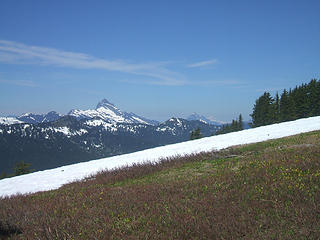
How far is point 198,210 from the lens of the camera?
20.7 ft

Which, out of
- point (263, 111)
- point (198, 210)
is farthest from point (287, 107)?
point (198, 210)

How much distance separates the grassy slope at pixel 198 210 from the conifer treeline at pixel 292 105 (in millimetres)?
62207

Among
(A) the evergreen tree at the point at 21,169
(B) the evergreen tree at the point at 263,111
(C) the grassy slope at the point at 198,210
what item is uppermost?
(B) the evergreen tree at the point at 263,111

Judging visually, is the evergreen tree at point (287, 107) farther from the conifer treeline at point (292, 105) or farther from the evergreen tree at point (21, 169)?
the evergreen tree at point (21, 169)

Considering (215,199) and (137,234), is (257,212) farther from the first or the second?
A: (137,234)

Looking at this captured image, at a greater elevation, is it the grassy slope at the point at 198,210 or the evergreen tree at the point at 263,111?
the evergreen tree at the point at 263,111

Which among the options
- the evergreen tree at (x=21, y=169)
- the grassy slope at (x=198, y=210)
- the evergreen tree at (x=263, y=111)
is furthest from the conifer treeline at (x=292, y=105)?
the evergreen tree at (x=21, y=169)

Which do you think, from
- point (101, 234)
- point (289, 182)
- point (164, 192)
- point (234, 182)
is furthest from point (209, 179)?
point (101, 234)

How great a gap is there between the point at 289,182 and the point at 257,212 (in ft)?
7.05

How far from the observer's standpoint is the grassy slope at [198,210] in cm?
515

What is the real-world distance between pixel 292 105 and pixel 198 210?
225 feet

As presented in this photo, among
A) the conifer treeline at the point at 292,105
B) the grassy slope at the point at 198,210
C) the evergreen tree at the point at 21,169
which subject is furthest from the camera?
the conifer treeline at the point at 292,105

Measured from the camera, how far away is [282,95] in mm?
67750

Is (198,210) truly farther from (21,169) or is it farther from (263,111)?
(263,111)
